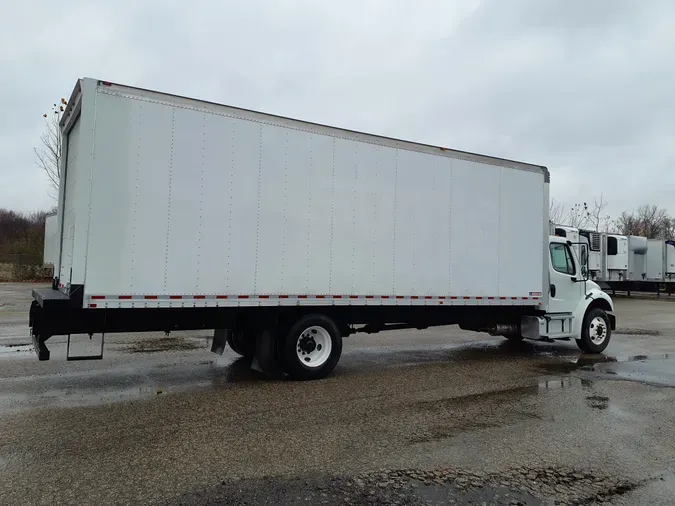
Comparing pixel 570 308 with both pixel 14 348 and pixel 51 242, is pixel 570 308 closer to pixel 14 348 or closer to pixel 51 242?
pixel 51 242

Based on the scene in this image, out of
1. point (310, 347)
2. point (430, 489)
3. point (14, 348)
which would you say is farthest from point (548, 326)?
point (14, 348)

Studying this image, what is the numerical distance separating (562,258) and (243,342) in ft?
22.5

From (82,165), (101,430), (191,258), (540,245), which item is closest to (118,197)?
(82,165)

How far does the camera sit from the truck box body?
6.52 m

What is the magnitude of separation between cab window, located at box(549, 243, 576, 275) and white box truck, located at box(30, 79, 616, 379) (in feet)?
2.08

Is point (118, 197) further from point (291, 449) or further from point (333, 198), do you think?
point (291, 449)

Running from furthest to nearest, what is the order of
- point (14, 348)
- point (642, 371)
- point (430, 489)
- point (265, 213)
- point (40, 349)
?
point (14, 348) < point (642, 371) < point (265, 213) < point (40, 349) < point (430, 489)

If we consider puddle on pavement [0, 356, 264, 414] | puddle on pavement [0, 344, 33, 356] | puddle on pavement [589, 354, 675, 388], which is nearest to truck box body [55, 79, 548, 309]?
puddle on pavement [0, 356, 264, 414]

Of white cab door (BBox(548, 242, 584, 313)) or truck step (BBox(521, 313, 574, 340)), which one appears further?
white cab door (BBox(548, 242, 584, 313))

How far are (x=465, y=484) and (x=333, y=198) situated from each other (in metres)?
4.80

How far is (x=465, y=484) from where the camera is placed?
4.30m

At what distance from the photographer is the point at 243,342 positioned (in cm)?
902

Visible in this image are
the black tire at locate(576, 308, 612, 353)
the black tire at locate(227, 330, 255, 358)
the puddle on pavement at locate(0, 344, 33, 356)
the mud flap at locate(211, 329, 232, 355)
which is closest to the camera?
the mud flap at locate(211, 329, 232, 355)

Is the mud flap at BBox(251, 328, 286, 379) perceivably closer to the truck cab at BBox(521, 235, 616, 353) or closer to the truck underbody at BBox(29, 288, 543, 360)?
the truck underbody at BBox(29, 288, 543, 360)
